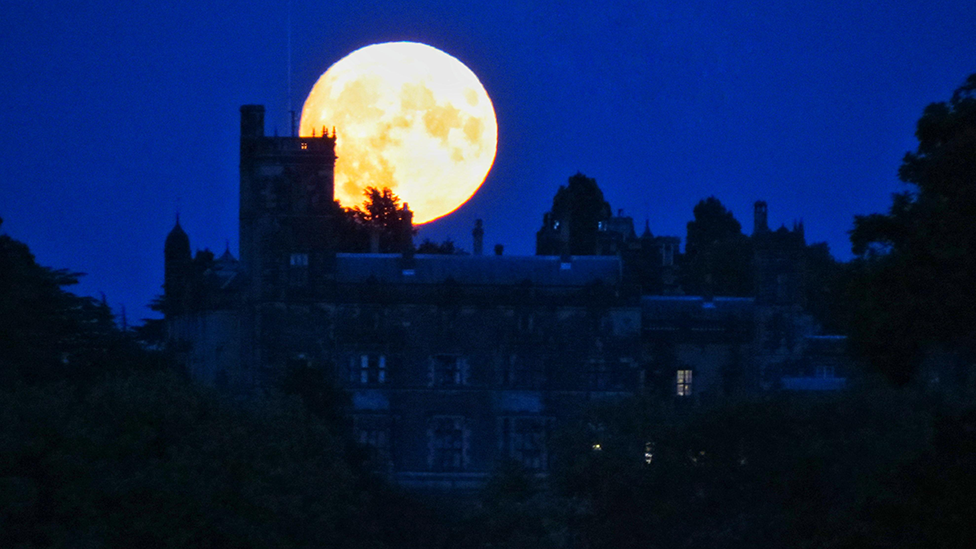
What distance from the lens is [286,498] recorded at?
148 ft

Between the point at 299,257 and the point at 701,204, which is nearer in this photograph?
the point at 299,257

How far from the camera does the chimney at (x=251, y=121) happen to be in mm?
83812

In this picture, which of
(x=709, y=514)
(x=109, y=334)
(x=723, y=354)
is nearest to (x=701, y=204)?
(x=723, y=354)

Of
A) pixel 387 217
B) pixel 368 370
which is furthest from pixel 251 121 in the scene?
pixel 368 370

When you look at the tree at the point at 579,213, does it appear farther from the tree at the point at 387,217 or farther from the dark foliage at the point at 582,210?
the tree at the point at 387,217

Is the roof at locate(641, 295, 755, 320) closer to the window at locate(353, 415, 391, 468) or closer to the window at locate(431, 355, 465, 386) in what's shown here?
the window at locate(431, 355, 465, 386)

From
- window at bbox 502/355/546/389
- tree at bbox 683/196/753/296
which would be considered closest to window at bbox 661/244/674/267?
tree at bbox 683/196/753/296

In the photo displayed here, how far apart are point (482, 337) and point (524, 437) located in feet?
13.6

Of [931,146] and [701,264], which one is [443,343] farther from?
[931,146]

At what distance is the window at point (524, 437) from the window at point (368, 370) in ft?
16.4

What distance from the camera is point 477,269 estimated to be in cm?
8038

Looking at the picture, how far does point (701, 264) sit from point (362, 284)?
29066 mm

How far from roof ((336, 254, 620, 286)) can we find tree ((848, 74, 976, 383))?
3998 centimetres

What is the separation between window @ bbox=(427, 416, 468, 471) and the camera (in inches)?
3118
